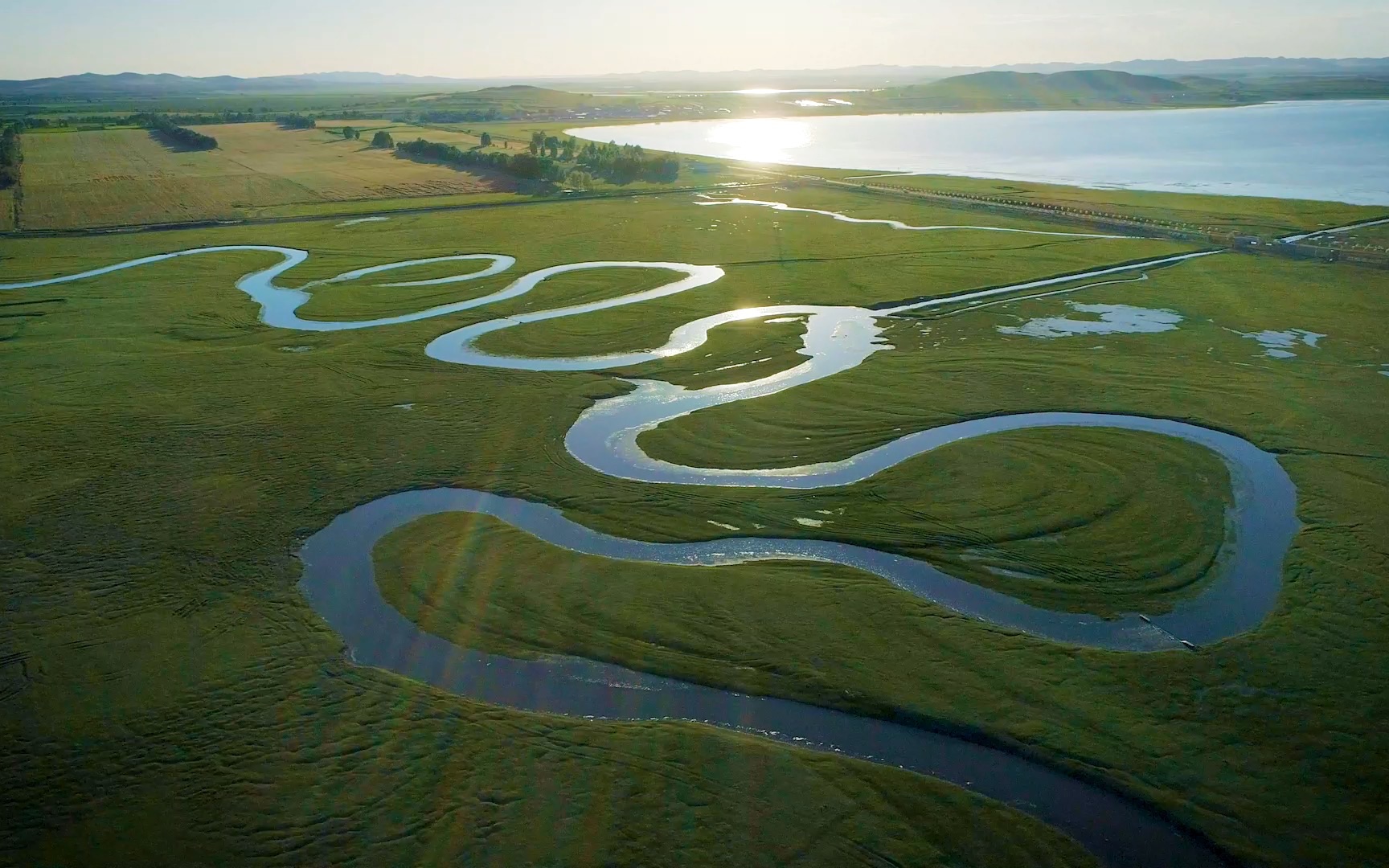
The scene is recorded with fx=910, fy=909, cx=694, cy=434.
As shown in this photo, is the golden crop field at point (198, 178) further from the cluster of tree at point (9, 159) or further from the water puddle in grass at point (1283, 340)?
the water puddle in grass at point (1283, 340)

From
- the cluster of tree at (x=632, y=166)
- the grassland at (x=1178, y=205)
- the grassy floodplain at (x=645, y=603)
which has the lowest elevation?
the grassy floodplain at (x=645, y=603)

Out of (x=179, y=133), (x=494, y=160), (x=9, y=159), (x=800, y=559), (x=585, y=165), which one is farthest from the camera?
(x=179, y=133)

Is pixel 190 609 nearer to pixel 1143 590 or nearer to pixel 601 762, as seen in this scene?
pixel 601 762

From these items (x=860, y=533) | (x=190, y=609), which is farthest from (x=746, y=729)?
(x=190, y=609)

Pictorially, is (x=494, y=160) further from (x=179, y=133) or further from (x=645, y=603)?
(x=645, y=603)

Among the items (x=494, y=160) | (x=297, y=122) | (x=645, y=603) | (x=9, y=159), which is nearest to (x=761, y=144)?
(x=494, y=160)

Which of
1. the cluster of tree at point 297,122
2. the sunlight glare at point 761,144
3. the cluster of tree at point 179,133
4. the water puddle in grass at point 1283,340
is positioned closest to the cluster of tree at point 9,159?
the cluster of tree at point 179,133
